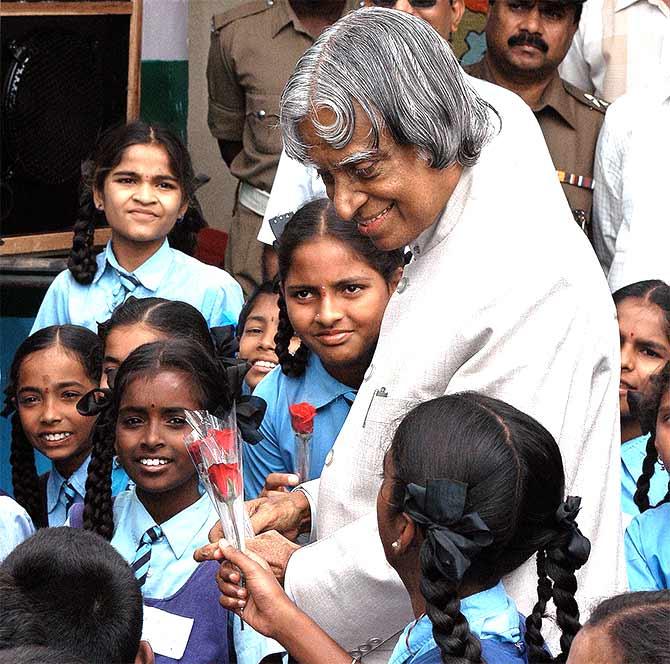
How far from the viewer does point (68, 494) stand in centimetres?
360

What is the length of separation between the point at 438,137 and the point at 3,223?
2767 mm

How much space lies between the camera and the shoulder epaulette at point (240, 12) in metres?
4.92

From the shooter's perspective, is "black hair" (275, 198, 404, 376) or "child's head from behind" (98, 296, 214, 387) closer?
"black hair" (275, 198, 404, 376)

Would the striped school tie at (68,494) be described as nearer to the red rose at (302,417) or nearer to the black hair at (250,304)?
the black hair at (250,304)

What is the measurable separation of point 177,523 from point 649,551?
3.22 ft

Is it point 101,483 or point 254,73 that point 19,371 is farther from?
point 254,73

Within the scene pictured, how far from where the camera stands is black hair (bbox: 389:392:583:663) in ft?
6.21

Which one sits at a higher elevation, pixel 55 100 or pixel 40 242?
pixel 55 100

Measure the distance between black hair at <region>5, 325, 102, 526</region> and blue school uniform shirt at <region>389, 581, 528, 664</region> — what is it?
1.87m

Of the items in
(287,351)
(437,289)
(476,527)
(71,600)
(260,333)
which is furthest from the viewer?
(260,333)

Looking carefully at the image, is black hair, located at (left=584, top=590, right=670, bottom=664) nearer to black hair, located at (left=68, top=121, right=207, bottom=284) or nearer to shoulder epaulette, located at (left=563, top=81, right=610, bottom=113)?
black hair, located at (left=68, top=121, right=207, bottom=284)

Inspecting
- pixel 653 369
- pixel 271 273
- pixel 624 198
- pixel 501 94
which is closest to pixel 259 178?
pixel 271 273

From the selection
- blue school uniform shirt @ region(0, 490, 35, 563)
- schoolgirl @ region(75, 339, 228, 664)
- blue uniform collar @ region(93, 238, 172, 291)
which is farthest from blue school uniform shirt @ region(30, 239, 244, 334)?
blue school uniform shirt @ region(0, 490, 35, 563)

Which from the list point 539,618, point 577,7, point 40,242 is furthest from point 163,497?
point 577,7
